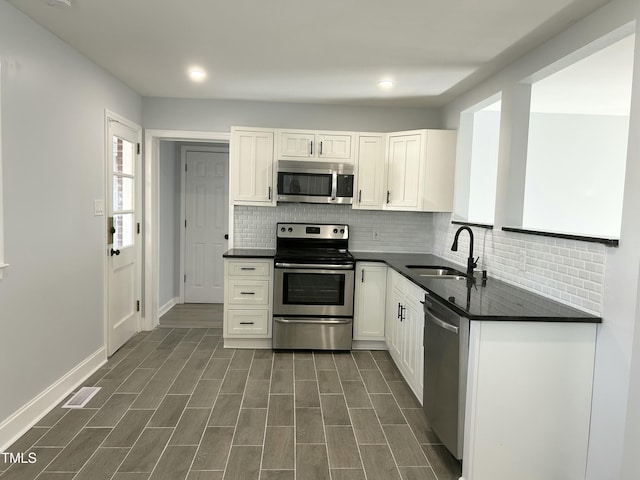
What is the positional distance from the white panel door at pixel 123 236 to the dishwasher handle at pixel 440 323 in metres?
2.81

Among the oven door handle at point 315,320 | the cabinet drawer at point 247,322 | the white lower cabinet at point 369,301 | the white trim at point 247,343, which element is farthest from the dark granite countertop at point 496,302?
the white trim at point 247,343

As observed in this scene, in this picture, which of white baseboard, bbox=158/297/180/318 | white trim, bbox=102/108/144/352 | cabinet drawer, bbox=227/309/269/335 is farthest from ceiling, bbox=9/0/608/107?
white baseboard, bbox=158/297/180/318

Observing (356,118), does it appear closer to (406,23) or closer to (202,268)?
(406,23)

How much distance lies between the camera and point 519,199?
10.0ft

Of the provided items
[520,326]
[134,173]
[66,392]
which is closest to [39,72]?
[134,173]

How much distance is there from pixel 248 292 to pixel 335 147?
5.57 ft

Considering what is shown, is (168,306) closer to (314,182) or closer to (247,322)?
(247,322)

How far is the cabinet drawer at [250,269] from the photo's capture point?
4090mm

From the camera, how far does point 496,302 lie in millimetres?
2367

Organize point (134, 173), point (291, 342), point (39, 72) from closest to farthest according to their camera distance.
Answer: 1. point (39, 72)
2. point (291, 342)
3. point (134, 173)

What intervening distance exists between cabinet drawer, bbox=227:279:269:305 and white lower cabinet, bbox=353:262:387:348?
895 millimetres

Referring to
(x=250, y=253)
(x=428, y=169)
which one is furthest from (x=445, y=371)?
(x=250, y=253)

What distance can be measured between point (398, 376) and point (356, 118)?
2.70 m

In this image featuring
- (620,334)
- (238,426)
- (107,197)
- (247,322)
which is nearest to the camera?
(620,334)
